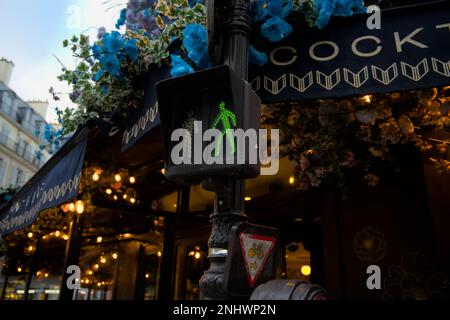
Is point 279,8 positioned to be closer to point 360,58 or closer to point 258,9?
point 258,9

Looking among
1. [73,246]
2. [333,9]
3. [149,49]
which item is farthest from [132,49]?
[73,246]

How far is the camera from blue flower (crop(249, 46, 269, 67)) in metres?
2.82

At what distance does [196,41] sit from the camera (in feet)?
9.26

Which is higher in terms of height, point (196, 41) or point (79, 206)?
point (196, 41)

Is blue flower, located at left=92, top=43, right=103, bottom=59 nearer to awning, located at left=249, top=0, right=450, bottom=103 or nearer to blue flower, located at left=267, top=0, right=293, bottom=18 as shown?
awning, located at left=249, top=0, right=450, bottom=103

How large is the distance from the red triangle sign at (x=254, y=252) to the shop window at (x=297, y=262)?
6973 mm

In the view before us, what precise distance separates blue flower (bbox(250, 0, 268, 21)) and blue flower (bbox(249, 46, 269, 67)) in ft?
0.79

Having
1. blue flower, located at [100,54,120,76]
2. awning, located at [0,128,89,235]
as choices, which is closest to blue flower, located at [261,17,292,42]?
blue flower, located at [100,54,120,76]

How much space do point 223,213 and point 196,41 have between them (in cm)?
139

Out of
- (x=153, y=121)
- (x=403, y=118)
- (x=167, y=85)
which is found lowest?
(x=167, y=85)

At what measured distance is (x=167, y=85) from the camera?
2.26 metres

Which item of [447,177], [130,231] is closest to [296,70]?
[447,177]

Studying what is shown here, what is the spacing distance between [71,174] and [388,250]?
4.99 m
